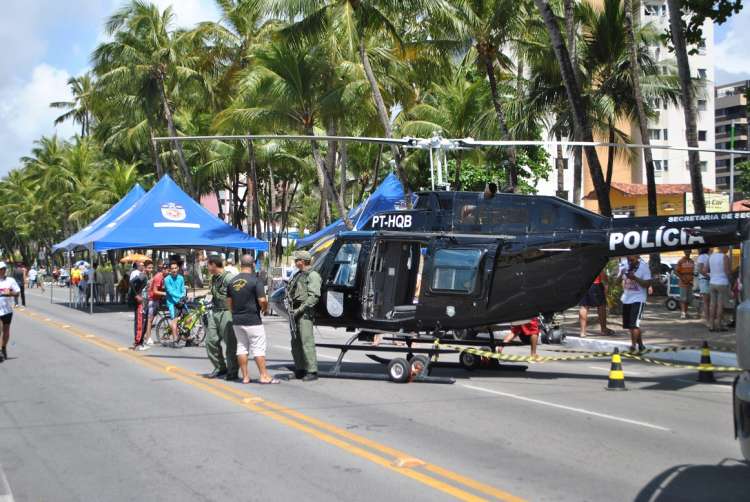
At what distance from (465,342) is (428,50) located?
55.6ft

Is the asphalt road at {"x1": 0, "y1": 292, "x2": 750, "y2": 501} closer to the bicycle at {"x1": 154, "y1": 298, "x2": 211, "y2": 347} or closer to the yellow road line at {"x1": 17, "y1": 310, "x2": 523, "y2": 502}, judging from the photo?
the yellow road line at {"x1": 17, "y1": 310, "x2": 523, "y2": 502}

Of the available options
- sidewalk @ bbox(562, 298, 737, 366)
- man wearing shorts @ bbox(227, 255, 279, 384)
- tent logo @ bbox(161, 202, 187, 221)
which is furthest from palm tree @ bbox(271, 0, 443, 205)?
man wearing shorts @ bbox(227, 255, 279, 384)

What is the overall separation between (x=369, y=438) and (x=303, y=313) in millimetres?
4001

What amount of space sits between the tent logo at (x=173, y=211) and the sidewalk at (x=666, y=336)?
14.8 m

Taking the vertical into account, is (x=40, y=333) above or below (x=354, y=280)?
below

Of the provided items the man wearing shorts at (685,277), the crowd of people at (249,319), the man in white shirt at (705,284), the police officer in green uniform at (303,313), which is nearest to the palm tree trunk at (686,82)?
the man in white shirt at (705,284)

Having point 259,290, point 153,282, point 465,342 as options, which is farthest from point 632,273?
point 153,282

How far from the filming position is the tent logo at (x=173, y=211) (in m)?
30.7

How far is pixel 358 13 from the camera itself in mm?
25031

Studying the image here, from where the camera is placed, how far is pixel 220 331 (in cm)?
1270

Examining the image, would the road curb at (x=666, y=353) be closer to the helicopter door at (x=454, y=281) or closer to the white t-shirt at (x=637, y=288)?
the white t-shirt at (x=637, y=288)

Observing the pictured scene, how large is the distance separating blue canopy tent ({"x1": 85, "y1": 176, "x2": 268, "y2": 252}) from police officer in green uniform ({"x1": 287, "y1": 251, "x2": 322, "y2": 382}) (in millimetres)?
17579

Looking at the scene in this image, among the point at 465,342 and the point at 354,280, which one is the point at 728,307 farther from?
the point at 354,280

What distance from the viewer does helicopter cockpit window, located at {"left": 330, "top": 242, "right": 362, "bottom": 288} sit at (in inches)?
520
